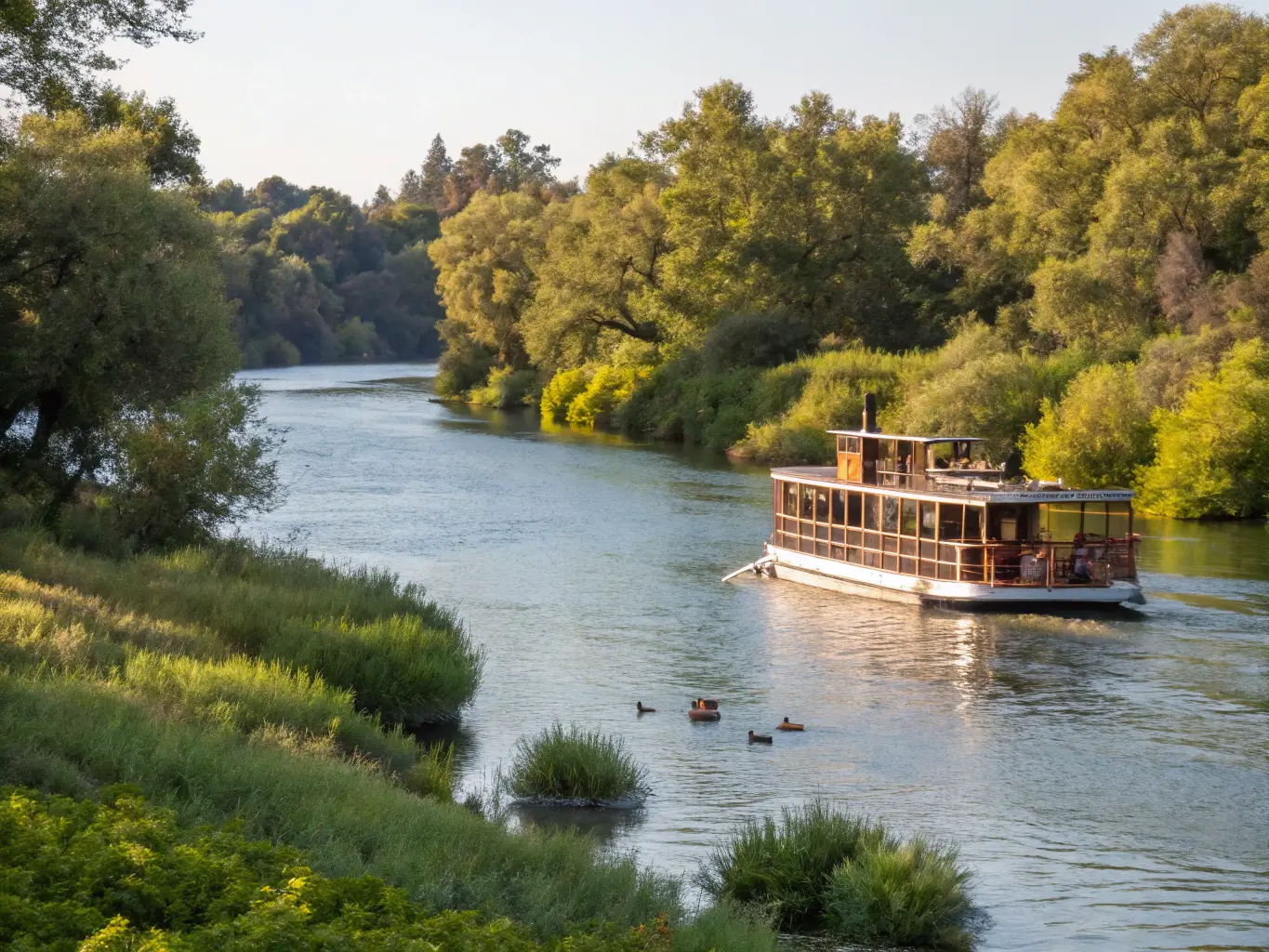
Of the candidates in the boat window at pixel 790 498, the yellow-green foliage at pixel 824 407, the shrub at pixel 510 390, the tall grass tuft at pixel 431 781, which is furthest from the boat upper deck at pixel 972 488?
the shrub at pixel 510 390

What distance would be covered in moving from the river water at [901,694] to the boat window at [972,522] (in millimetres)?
2225

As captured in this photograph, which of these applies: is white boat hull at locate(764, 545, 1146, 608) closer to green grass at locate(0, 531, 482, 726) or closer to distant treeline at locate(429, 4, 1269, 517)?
green grass at locate(0, 531, 482, 726)

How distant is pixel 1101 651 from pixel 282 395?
8524 cm

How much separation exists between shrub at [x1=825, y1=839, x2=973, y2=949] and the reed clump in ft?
0.03

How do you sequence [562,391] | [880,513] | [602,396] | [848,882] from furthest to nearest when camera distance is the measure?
[562,391] → [602,396] → [880,513] → [848,882]

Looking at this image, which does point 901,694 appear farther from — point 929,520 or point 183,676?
point 183,676

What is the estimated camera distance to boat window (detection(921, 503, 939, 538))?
3856cm

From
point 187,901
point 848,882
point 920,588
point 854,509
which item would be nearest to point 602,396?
point 854,509

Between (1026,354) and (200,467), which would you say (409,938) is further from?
(1026,354)

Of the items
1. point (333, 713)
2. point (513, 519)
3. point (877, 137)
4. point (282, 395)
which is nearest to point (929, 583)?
point (513, 519)

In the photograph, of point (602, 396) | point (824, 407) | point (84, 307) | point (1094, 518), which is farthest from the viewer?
point (602, 396)

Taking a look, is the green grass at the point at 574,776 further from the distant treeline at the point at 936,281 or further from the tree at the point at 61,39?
the distant treeline at the point at 936,281

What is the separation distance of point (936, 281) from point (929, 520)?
5324 cm

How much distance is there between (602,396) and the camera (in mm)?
93750
